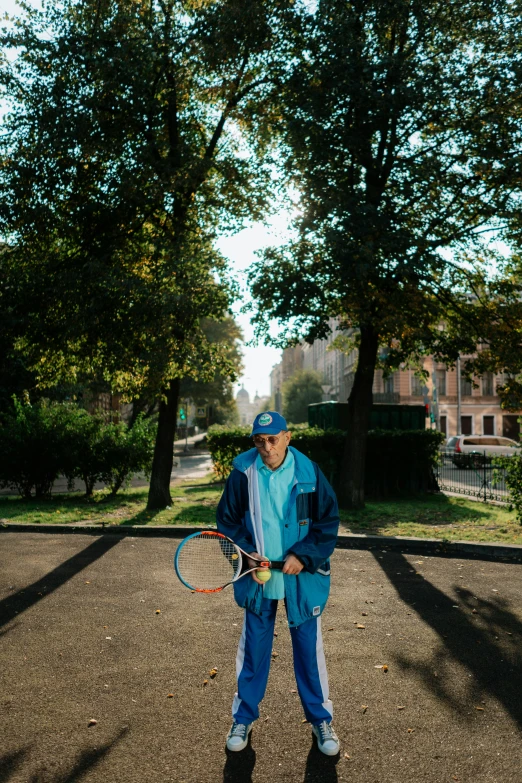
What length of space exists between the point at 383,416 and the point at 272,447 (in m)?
16.6

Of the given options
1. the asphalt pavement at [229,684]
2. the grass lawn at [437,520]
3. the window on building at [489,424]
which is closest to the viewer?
the asphalt pavement at [229,684]

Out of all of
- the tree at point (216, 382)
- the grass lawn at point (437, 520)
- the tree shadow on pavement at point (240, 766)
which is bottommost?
the tree shadow on pavement at point (240, 766)

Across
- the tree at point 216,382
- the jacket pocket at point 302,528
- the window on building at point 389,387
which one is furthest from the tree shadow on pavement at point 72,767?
the window on building at point 389,387

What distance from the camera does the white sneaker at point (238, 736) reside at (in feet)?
12.3

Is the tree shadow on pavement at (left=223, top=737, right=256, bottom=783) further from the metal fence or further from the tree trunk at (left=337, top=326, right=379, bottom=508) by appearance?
the metal fence

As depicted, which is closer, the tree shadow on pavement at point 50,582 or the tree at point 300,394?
the tree shadow on pavement at point 50,582

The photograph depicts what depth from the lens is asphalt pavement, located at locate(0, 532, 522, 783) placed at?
11.8 feet

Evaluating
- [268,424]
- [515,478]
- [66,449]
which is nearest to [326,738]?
[268,424]

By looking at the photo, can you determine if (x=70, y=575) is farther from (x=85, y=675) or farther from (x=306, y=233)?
(x=306, y=233)

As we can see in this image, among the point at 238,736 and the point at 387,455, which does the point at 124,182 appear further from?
the point at 238,736

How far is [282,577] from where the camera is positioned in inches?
152

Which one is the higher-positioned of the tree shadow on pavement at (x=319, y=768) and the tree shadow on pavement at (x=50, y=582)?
the tree shadow on pavement at (x=50, y=582)

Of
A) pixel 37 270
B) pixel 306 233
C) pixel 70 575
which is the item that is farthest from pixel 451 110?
pixel 70 575

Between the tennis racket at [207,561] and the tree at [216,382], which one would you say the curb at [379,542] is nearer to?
the tennis racket at [207,561]
